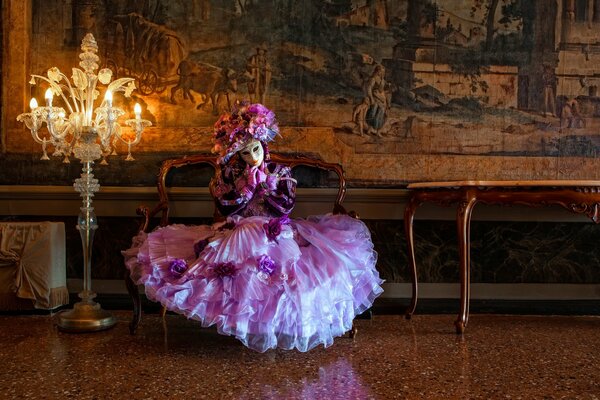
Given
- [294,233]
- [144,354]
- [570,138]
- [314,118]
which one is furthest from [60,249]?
[570,138]

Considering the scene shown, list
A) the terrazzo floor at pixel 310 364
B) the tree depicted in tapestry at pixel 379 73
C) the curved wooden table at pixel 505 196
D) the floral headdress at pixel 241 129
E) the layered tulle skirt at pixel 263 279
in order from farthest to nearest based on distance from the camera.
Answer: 1. the tree depicted in tapestry at pixel 379 73
2. the floral headdress at pixel 241 129
3. the curved wooden table at pixel 505 196
4. the layered tulle skirt at pixel 263 279
5. the terrazzo floor at pixel 310 364

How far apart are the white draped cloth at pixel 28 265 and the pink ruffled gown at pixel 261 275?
856 mm

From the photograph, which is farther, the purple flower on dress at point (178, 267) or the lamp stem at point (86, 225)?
the lamp stem at point (86, 225)

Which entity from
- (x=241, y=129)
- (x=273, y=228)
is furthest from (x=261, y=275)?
(x=241, y=129)

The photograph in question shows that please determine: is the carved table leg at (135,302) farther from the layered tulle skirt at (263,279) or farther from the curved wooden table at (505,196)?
the curved wooden table at (505,196)

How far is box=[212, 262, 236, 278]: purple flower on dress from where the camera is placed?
2.80m

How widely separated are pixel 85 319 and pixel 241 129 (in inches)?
64.1

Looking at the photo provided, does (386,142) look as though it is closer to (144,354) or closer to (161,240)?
(161,240)

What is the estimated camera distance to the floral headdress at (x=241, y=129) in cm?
329

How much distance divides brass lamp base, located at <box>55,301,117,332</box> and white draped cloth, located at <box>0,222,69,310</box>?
1.20ft

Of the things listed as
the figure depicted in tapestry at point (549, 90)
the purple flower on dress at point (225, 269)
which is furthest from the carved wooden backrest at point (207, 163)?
the figure depicted in tapestry at point (549, 90)

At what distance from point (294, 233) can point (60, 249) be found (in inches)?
73.4

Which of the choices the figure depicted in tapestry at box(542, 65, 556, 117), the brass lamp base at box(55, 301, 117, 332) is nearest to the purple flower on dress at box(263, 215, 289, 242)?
the brass lamp base at box(55, 301, 117, 332)

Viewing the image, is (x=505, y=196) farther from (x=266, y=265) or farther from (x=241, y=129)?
(x=241, y=129)
